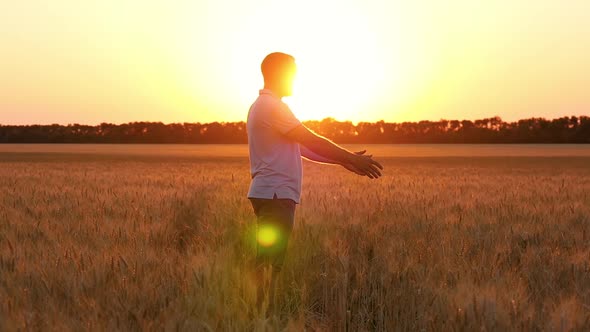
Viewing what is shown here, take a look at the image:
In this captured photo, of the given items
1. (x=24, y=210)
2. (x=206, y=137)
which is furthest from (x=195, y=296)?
(x=206, y=137)

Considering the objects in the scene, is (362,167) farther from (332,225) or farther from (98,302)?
(332,225)

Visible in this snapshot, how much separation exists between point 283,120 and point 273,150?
231 millimetres

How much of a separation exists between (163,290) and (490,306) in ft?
5.18

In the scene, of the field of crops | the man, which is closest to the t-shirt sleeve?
the man

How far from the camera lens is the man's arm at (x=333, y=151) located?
3.55 meters

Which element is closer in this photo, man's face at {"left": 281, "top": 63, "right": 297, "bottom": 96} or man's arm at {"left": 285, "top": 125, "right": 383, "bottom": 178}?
man's arm at {"left": 285, "top": 125, "right": 383, "bottom": 178}

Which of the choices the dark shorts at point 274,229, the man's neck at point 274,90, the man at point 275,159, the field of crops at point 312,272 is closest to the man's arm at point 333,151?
the man at point 275,159

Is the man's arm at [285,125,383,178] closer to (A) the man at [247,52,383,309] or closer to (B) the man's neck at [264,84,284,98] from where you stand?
(A) the man at [247,52,383,309]

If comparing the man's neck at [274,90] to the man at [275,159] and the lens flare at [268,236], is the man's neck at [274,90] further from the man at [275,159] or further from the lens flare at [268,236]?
the lens flare at [268,236]

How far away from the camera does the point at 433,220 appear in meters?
6.40

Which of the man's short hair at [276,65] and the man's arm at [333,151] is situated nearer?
the man's arm at [333,151]

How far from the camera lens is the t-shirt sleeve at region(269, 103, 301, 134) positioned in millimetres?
3717

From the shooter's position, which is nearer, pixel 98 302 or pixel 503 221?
pixel 98 302

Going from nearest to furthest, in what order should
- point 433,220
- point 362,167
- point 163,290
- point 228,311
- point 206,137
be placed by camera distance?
point 228,311
point 163,290
point 362,167
point 433,220
point 206,137
